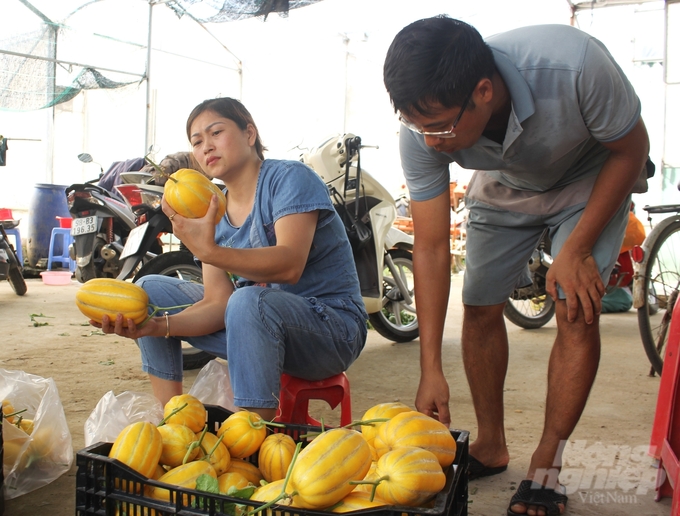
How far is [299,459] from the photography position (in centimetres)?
114

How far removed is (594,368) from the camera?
1.85 m

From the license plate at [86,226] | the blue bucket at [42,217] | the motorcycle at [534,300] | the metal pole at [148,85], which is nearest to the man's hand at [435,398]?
the motorcycle at [534,300]

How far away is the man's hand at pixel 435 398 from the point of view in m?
1.74

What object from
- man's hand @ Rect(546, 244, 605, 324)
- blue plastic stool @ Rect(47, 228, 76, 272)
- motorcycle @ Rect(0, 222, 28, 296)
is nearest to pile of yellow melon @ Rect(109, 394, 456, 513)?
man's hand @ Rect(546, 244, 605, 324)

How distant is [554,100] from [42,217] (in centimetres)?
782

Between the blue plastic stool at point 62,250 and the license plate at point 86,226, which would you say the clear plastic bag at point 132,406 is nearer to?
the license plate at point 86,226

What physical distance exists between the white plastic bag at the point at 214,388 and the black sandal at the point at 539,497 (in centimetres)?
99

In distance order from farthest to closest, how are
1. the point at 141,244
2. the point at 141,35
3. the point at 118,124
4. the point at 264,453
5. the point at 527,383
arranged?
the point at 118,124, the point at 141,35, the point at 141,244, the point at 527,383, the point at 264,453

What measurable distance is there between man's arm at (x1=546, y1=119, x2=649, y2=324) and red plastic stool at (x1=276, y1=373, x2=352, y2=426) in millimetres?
787

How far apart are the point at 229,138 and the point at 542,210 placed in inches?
43.2

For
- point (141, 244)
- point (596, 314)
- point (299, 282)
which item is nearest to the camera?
point (596, 314)

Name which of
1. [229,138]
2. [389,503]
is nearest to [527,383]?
[229,138]

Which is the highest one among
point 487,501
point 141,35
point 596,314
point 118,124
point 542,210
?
point 141,35

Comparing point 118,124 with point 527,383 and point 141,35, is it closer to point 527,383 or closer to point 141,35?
point 141,35
